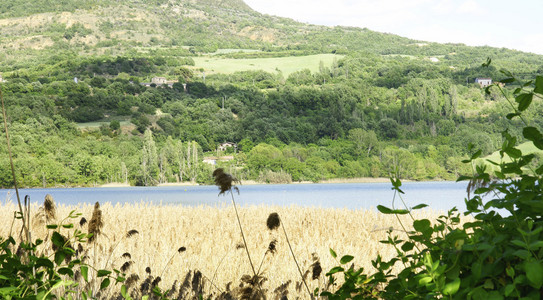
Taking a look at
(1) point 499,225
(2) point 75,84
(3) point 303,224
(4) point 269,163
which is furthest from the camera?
(2) point 75,84

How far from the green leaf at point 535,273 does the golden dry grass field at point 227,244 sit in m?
1.53

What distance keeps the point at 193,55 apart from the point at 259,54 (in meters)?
19.3

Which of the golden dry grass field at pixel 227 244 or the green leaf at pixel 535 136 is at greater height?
the green leaf at pixel 535 136

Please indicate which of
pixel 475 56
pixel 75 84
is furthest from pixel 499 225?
pixel 475 56

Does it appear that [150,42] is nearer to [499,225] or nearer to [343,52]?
[343,52]

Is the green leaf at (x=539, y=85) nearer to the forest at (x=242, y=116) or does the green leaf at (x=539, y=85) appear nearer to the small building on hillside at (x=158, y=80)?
the forest at (x=242, y=116)

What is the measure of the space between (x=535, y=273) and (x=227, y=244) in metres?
5.18

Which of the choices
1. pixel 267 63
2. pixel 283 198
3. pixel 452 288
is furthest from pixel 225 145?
pixel 452 288

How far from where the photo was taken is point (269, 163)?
75938 mm

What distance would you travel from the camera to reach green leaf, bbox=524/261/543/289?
892 millimetres

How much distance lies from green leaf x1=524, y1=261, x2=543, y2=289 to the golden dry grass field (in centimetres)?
153

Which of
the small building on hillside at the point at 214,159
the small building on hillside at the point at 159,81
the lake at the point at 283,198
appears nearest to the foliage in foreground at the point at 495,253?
the lake at the point at 283,198

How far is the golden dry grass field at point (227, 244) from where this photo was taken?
413 cm

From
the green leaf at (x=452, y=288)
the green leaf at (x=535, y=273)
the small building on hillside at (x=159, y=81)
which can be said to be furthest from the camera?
the small building on hillside at (x=159, y=81)
